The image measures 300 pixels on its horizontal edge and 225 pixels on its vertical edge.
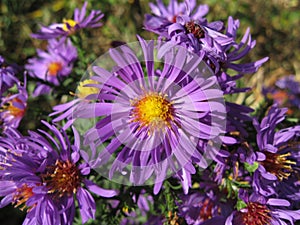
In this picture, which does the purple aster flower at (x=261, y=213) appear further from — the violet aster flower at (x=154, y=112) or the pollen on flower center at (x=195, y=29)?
the pollen on flower center at (x=195, y=29)

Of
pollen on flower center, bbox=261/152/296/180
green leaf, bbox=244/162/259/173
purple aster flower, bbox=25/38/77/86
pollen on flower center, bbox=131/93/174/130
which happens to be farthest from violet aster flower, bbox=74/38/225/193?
purple aster flower, bbox=25/38/77/86

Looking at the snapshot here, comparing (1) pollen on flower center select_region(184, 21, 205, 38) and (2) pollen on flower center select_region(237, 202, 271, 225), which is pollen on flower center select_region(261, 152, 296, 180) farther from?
(1) pollen on flower center select_region(184, 21, 205, 38)

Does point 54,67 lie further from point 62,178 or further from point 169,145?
point 169,145

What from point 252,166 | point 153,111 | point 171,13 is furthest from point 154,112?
point 171,13

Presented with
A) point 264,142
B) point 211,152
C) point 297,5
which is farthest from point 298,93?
point 211,152

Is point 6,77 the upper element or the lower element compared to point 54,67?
upper

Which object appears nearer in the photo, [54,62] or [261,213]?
[261,213]

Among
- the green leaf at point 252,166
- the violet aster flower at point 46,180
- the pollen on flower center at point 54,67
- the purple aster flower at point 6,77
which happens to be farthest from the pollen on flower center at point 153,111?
the pollen on flower center at point 54,67
